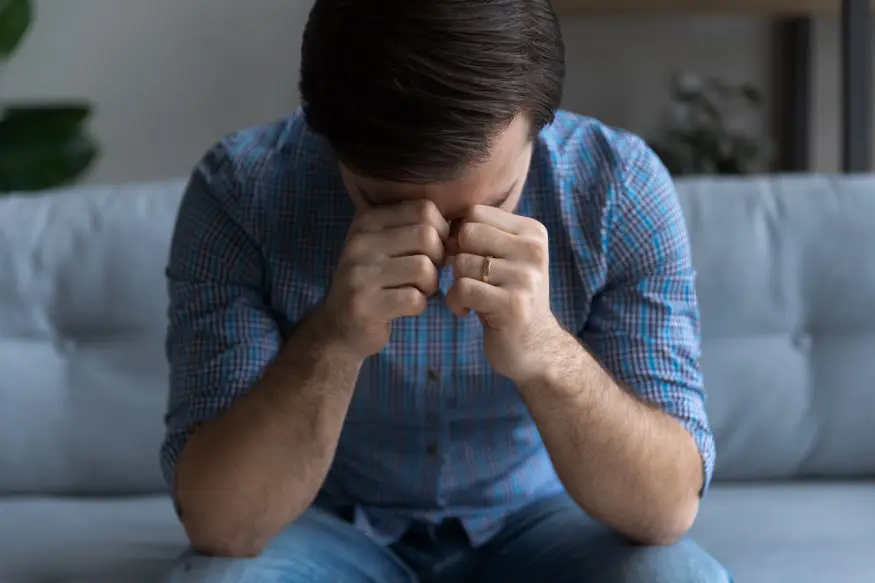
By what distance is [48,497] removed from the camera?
1.41 meters

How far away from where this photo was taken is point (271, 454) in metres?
0.91

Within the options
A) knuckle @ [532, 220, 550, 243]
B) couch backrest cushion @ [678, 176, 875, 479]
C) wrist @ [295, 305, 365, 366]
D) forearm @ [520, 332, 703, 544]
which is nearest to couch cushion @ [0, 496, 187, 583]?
wrist @ [295, 305, 365, 366]

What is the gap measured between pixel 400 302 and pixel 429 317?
0.22m

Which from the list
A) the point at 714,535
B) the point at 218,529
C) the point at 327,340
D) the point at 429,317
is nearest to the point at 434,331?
the point at 429,317

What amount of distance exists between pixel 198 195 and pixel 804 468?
3.00 ft

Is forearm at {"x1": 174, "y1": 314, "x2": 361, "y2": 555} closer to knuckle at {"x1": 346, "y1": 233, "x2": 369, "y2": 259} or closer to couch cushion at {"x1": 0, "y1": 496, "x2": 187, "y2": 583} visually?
knuckle at {"x1": 346, "y1": 233, "x2": 369, "y2": 259}

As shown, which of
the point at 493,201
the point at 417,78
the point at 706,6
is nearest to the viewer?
the point at 417,78

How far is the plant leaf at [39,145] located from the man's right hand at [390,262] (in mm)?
1434

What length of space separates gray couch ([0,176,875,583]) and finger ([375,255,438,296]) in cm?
66

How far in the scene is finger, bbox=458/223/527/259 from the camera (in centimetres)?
80

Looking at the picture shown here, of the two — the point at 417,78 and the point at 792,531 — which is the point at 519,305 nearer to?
the point at 417,78

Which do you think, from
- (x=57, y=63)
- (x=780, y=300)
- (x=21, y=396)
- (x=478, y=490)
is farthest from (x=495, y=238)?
(x=57, y=63)

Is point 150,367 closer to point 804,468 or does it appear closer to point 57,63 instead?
point 804,468

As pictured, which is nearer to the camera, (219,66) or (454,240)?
(454,240)
